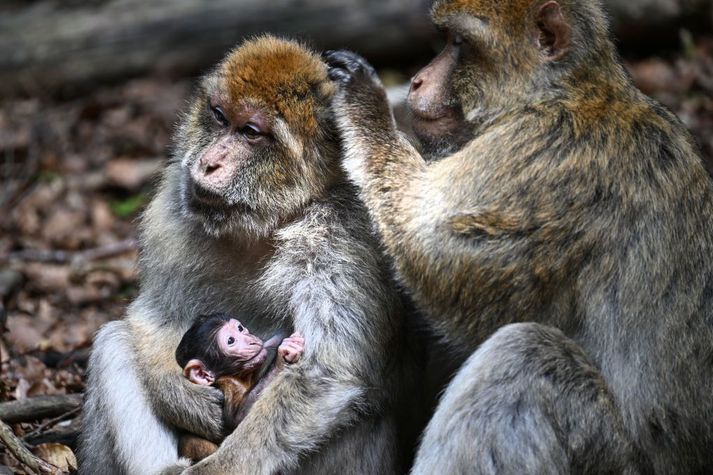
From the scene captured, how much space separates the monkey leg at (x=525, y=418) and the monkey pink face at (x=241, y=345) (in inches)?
48.5

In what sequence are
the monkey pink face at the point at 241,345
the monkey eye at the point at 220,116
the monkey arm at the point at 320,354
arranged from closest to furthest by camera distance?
the monkey arm at the point at 320,354
the monkey pink face at the point at 241,345
the monkey eye at the point at 220,116

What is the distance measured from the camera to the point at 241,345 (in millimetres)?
6488

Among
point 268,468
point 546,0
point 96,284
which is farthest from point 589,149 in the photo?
point 96,284

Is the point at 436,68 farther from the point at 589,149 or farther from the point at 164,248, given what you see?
the point at 164,248

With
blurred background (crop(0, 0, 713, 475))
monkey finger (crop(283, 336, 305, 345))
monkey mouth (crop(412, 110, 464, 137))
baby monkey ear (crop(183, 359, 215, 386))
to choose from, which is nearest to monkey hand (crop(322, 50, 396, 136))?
monkey mouth (crop(412, 110, 464, 137))

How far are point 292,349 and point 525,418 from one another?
142 centimetres

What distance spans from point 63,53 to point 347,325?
9.11m

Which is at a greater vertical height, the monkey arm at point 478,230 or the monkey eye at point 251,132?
the monkey eye at point 251,132

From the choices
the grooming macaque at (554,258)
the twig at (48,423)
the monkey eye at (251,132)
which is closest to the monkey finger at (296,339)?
the grooming macaque at (554,258)

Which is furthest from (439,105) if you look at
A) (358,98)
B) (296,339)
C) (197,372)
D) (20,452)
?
(20,452)

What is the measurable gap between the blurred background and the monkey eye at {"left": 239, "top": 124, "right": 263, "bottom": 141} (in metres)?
4.86

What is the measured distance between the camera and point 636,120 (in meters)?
6.34

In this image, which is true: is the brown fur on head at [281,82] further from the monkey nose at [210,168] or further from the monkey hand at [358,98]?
the monkey nose at [210,168]

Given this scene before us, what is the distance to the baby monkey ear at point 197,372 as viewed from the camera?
21.7 feet
